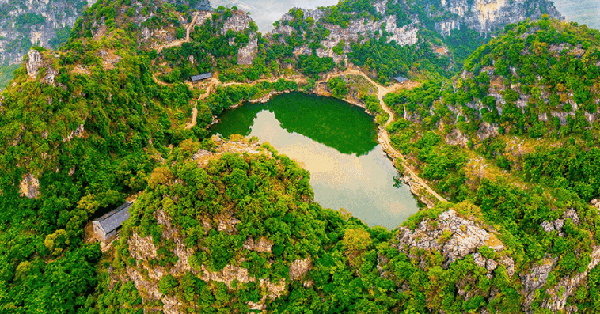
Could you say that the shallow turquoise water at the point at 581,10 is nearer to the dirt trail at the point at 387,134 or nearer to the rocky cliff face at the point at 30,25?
the dirt trail at the point at 387,134

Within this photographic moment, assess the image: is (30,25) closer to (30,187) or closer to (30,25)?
(30,25)

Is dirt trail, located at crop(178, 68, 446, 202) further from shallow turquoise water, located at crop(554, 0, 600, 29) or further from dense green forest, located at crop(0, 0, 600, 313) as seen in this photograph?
shallow turquoise water, located at crop(554, 0, 600, 29)

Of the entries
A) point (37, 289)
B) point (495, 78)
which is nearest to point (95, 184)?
point (37, 289)


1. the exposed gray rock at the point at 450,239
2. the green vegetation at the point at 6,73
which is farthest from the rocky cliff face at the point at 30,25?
the exposed gray rock at the point at 450,239

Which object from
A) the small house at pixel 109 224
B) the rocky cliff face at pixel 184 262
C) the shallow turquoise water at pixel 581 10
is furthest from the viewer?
the shallow turquoise water at pixel 581 10

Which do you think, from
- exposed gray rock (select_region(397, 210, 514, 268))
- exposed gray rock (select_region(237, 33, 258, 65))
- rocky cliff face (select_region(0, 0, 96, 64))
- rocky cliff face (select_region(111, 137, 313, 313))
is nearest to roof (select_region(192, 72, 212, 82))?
exposed gray rock (select_region(237, 33, 258, 65))

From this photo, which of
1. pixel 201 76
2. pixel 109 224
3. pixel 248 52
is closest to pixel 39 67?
pixel 109 224
